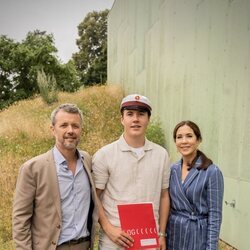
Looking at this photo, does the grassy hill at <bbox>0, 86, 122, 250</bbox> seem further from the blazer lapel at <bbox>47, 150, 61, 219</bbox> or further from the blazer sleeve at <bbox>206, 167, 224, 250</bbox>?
the blazer sleeve at <bbox>206, 167, 224, 250</bbox>

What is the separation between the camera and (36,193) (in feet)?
7.45

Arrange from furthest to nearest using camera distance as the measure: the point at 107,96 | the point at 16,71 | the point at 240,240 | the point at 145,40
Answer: the point at 16,71 < the point at 107,96 < the point at 145,40 < the point at 240,240

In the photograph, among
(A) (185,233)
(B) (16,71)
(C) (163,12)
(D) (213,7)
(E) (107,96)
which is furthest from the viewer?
(B) (16,71)

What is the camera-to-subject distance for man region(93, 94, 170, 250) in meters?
2.42

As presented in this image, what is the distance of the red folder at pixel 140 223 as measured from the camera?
7.64ft

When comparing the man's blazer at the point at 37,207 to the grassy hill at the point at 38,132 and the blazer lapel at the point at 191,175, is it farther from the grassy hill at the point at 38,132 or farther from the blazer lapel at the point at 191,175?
the grassy hill at the point at 38,132

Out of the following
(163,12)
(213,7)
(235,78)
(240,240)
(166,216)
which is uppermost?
(163,12)

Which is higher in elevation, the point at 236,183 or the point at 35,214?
the point at 35,214

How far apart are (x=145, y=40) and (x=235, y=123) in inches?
249

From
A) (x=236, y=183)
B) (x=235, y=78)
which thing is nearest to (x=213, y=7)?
(x=235, y=78)

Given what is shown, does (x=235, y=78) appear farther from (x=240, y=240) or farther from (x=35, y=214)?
(x=35, y=214)

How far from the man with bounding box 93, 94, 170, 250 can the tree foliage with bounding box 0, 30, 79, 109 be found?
2338 centimetres

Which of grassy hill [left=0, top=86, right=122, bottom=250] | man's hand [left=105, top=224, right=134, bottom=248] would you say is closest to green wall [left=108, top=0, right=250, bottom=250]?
grassy hill [left=0, top=86, right=122, bottom=250]

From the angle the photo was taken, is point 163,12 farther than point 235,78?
Yes
